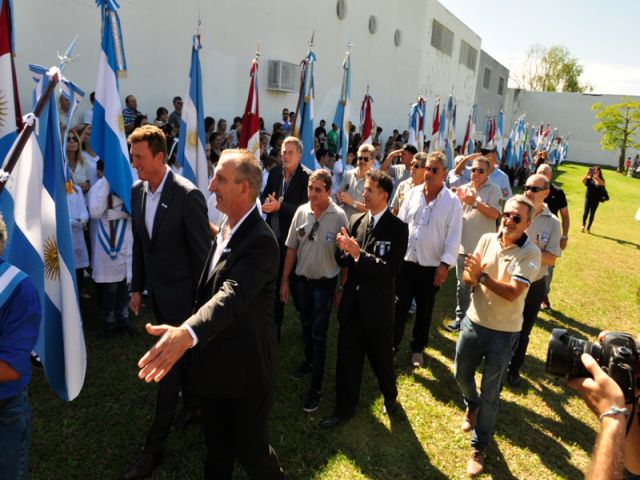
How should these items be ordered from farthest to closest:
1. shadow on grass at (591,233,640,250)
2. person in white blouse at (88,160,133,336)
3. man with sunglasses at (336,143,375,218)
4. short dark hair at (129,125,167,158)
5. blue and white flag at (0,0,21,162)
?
1. shadow on grass at (591,233,640,250)
2. man with sunglasses at (336,143,375,218)
3. person in white blouse at (88,160,133,336)
4. blue and white flag at (0,0,21,162)
5. short dark hair at (129,125,167,158)

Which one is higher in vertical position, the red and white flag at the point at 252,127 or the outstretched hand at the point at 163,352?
the red and white flag at the point at 252,127

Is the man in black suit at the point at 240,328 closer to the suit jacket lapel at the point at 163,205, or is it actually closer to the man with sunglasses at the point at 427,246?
the suit jacket lapel at the point at 163,205

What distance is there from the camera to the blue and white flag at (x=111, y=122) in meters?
4.81

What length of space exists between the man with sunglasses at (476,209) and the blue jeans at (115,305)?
3.85m

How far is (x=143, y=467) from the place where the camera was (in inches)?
124

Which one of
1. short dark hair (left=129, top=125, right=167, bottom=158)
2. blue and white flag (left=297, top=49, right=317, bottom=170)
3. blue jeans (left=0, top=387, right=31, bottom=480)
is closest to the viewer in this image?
Result: blue jeans (left=0, top=387, right=31, bottom=480)

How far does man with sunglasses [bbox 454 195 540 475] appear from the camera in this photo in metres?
3.40

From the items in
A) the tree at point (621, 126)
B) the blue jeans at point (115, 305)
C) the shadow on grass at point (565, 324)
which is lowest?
the shadow on grass at point (565, 324)

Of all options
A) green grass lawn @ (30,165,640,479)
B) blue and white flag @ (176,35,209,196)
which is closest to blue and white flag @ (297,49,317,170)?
blue and white flag @ (176,35,209,196)

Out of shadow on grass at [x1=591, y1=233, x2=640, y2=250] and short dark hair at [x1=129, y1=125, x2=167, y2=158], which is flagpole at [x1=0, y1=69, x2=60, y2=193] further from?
shadow on grass at [x1=591, y1=233, x2=640, y2=250]

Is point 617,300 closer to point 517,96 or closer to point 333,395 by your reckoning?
point 333,395

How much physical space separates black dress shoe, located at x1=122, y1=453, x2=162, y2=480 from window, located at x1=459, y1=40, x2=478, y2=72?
103 feet

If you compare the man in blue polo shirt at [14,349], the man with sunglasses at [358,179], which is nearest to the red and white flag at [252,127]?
the man with sunglasses at [358,179]

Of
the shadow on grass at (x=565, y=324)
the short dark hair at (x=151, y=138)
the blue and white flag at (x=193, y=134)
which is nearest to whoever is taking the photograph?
the short dark hair at (x=151, y=138)
